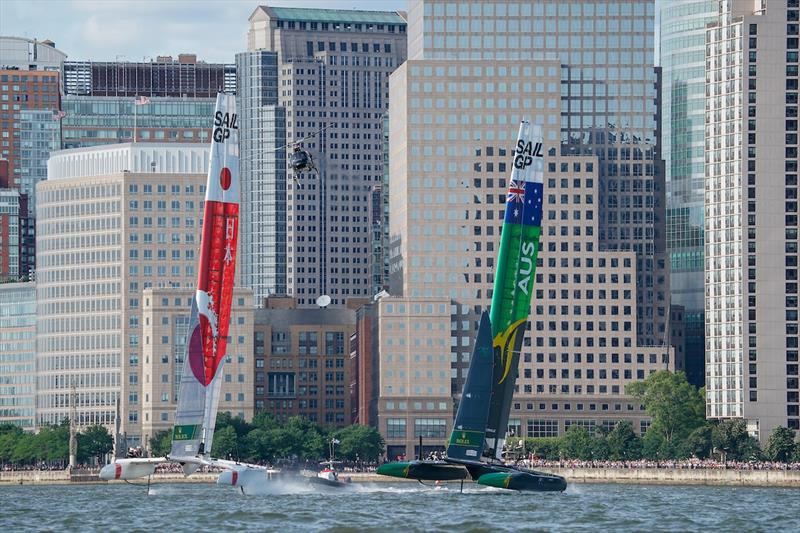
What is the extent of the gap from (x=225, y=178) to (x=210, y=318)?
12186 mm

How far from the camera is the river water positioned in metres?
147

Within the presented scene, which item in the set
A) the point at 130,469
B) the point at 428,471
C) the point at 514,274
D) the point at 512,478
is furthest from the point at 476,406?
the point at 130,469

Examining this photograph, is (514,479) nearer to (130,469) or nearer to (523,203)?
(523,203)

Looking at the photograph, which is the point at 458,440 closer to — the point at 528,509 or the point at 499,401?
the point at 499,401

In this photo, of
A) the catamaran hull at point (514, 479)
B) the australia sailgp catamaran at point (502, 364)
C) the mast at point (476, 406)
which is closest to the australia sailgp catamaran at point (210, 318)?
the australia sailgp catamaran at point (502, 364)

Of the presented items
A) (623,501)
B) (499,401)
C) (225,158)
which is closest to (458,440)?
(499,401)

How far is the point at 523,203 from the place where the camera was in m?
196

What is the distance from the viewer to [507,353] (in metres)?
194

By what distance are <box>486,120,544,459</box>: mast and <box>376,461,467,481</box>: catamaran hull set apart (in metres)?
6.05

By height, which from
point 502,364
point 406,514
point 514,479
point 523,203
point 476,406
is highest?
point 523,203

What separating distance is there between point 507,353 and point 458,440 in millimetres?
10771

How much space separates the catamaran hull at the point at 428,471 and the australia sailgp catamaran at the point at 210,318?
47.8 feet

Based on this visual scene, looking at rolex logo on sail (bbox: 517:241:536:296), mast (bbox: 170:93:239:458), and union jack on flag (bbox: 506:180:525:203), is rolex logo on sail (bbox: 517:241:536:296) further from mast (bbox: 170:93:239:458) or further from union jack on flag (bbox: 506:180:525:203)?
mast (bbox: 170:93:239:458)

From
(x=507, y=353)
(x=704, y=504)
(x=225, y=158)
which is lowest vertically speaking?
(x=704, y=504)
